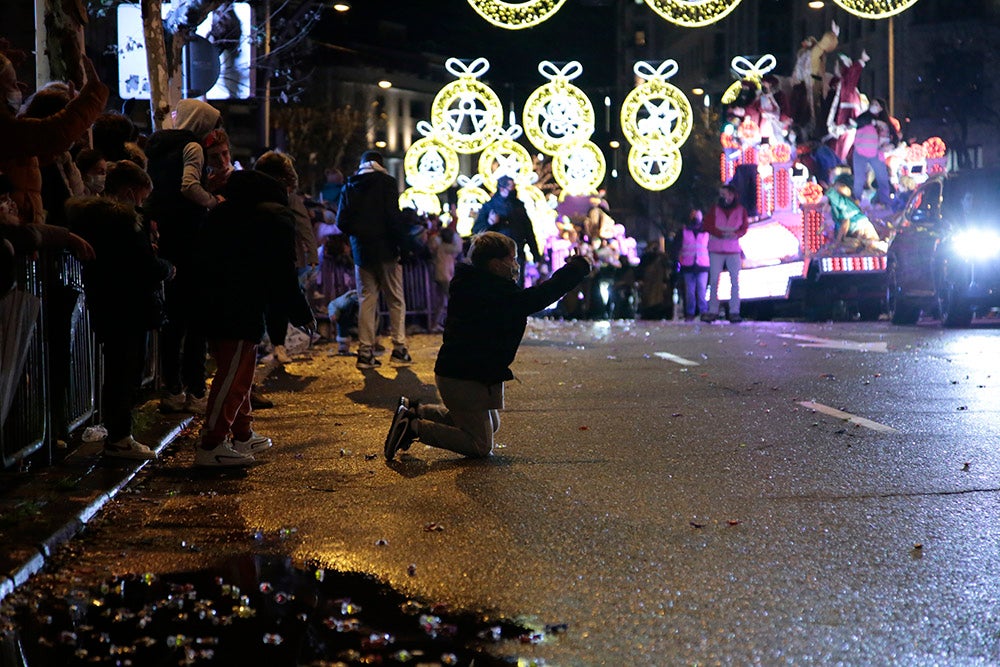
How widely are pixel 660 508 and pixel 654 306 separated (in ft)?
88.2

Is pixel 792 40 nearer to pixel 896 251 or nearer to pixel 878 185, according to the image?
pixel 878 185

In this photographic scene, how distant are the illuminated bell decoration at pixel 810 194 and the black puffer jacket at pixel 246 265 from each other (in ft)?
70.7

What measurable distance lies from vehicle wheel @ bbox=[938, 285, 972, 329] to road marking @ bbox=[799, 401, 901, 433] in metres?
10.8

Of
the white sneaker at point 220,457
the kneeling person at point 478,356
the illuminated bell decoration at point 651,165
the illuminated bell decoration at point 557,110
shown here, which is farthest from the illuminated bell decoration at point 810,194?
the white sneaker at point 220,457

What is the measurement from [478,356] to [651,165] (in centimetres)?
2608

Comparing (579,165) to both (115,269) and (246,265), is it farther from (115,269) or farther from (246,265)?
(115,269)

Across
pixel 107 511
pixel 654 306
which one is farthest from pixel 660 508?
pixel 654 306

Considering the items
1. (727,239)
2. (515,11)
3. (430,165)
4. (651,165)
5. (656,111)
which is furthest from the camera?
(430,165)

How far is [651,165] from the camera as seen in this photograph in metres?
33.1

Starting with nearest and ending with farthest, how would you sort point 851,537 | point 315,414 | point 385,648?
point 385,648 < point 851,537 < point 315,414

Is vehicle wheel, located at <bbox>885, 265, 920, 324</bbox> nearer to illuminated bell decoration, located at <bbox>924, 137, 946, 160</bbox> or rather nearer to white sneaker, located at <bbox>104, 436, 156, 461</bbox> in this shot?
illuminated bell decoration, located at <bbox>924, 137, 946, 160</bbox>

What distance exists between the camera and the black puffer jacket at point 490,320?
297 inches

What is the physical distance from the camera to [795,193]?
1158 inches

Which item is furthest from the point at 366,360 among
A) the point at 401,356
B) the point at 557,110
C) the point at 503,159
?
the point at 503,159
